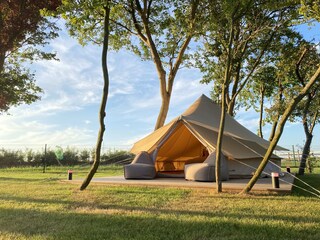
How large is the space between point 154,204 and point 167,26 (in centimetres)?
838

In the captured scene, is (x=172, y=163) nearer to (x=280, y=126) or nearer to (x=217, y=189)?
(x=217, y=189)

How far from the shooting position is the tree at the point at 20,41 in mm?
11750

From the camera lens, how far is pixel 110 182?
7.44 m

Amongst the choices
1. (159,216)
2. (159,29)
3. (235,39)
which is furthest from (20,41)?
(159,216)

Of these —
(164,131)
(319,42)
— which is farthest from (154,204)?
(319,42)

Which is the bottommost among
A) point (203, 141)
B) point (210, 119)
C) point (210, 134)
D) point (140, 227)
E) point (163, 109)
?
point (140, 227)

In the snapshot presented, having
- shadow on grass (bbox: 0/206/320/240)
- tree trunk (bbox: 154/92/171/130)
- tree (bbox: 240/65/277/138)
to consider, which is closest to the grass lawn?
shadow on grass (bbox: 0/206/320/240)

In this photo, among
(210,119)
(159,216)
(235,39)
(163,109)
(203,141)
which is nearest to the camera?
(159,216)

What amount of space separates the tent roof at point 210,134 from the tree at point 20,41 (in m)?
→ 5.74

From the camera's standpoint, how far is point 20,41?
13188mm

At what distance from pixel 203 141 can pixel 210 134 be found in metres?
0.27

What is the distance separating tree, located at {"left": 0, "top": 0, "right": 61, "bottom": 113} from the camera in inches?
463

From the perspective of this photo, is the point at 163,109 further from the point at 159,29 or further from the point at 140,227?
the point at 140,227

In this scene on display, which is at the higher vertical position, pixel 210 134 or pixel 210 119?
pixel 210 119
